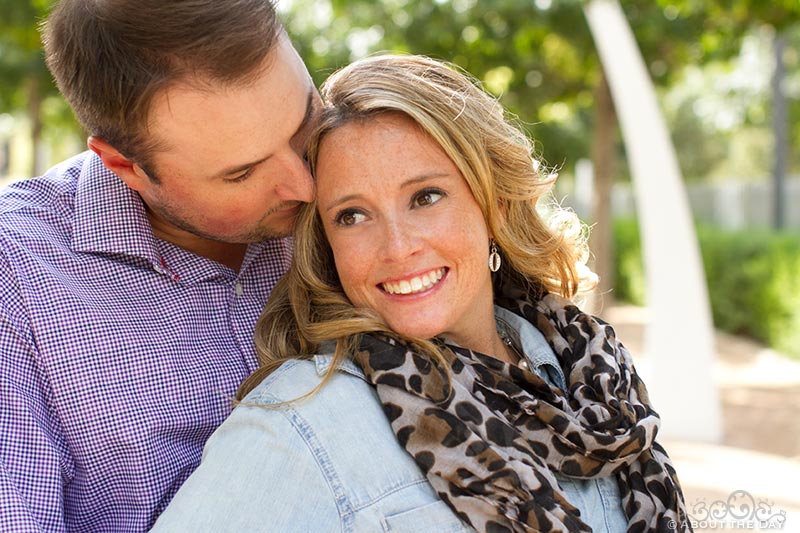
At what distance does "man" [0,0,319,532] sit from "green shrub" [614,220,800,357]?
33.4ft

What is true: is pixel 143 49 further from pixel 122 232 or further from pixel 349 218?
pixel 349 218

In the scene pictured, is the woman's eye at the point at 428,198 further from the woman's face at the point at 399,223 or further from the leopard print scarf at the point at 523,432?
the leopard print scarf at the point at 523,432

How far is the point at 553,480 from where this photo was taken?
1.98 m

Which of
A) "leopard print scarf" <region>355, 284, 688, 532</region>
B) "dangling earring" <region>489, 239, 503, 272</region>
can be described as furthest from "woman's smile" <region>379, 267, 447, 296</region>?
"dangling earring" <region>489, 239, 503, 272</region>

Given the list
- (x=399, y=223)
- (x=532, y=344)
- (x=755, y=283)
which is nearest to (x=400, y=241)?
(x=399, y=223)

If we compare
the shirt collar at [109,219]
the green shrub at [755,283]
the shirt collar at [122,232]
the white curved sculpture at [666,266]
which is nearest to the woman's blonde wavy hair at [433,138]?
the shirt collar at [122,232]

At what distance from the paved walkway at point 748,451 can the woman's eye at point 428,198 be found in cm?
212

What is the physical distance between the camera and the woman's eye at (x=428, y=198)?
2162 millimetres

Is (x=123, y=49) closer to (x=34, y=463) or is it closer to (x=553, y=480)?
(x=34, y=463)

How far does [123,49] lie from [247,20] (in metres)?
0.31

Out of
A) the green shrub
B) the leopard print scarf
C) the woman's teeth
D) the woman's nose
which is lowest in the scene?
the green shrub

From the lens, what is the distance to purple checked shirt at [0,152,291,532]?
2023 mm

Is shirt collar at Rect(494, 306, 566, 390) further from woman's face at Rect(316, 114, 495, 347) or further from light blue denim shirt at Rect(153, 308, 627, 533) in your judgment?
light blue denim shirt at Rect(153, 308, 627, 533)

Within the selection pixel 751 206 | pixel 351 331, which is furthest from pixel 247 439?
pixel 751 206
